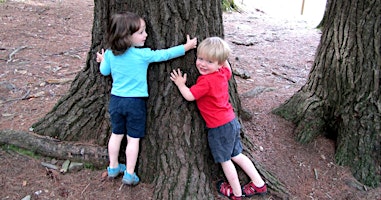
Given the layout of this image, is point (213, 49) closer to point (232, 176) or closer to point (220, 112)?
point (220, 112)

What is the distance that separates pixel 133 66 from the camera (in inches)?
107

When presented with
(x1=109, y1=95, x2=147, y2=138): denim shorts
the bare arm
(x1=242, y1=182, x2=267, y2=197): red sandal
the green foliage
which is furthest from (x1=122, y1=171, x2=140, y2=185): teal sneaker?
the green foliage

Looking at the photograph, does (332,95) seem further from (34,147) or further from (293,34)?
(293,34)

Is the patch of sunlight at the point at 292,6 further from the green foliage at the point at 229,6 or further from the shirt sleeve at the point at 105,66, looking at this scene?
the shirt sleeve at the point at 105,66

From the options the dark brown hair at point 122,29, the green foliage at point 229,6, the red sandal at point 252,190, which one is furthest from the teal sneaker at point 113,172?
the green foliage at point 229,6

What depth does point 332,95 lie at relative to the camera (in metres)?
3.66

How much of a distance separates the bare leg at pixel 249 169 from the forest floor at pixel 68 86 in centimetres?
37

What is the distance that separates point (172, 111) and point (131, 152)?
492 millimetres

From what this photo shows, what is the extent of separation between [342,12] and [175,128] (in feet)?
Result: 6.91

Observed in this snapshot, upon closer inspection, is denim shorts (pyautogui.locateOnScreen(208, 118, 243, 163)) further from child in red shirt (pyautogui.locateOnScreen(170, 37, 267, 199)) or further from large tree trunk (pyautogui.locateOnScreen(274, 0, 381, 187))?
large tree trunk (pyautogui.locateOnScreen(274, 0, 381, 187))

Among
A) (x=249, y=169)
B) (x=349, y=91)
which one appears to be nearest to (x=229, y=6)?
(x=349, y=91)

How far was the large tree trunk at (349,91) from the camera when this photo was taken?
11.1 feet

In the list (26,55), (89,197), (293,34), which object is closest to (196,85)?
(89,197)

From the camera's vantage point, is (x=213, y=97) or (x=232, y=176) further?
(x=232, y=176)
